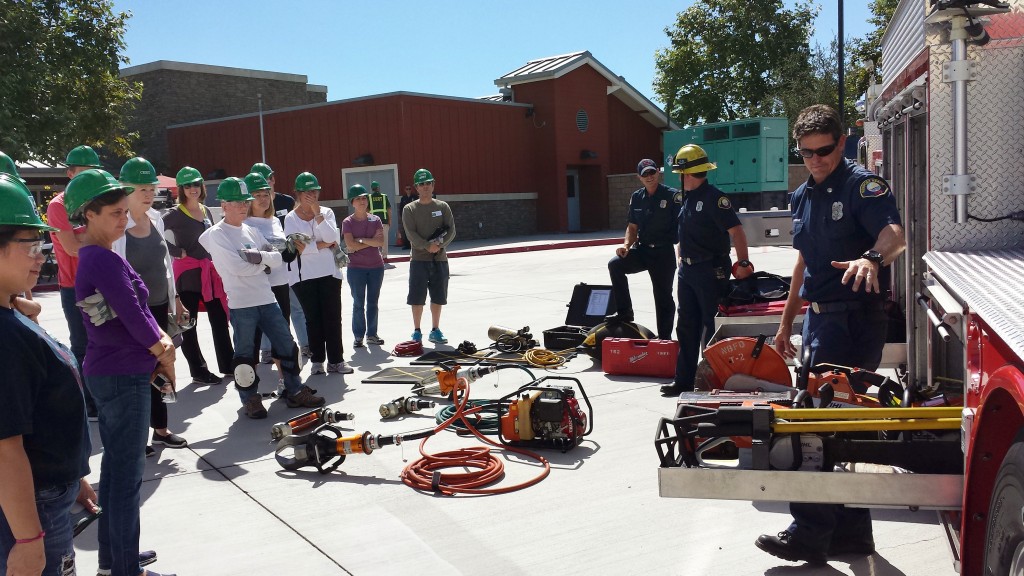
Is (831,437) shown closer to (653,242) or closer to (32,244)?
(32,244)

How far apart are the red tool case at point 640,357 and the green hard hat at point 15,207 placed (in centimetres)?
568

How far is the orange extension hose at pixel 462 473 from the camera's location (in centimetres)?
476

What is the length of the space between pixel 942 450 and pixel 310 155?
94.9 ft

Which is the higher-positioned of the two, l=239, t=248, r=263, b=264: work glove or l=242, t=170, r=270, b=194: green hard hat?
l=242, t=170, r=270, b=194: green hard hat

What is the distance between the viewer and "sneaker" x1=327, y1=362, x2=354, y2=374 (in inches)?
319

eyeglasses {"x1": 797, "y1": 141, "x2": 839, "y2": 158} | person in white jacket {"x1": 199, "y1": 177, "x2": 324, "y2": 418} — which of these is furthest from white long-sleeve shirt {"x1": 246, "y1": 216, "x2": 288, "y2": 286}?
eyeglasses {"x1": 797, "y1": 141, "x2": 839, "y2": 158}

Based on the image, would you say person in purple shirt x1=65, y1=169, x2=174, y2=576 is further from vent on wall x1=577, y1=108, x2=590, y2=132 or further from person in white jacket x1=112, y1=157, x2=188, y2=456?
vent on wall x1=577, y1=108, x2=590, y2=132

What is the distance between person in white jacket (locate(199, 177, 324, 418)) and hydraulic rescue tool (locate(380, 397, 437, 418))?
0.83m

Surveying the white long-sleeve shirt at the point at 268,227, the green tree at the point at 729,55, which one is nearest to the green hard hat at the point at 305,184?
the white long-sleeve shirt at the point at 268,227

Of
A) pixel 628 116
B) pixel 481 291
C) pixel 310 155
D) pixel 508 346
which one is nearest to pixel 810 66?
pixel 628 116

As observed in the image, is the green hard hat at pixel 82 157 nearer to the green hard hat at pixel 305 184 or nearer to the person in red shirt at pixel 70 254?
the person in red shirt at pixel 70 254

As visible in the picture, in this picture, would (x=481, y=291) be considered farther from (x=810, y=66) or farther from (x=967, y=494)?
(x=810, y=66)

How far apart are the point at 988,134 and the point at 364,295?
7087 millimetres

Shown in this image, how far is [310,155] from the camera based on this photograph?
98.4 feet
